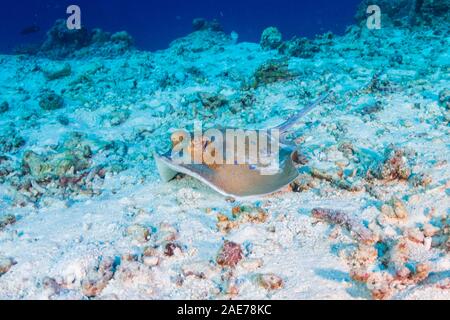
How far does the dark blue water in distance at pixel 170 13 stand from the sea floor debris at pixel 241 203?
180 ft

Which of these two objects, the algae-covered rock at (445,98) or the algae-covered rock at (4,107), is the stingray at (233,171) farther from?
the algae-covered rock at (4,107)

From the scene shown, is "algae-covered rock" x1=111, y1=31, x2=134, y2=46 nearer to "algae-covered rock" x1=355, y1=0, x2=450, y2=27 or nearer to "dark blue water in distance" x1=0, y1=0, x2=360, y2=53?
"algae-covered rock" x1=355, y1=0, x2=450, y2=27

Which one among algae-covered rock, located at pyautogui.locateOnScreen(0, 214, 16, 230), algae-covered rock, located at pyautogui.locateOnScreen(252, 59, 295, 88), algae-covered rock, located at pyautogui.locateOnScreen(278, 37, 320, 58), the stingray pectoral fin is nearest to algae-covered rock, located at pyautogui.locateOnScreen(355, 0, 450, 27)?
algae-covered rock, located at pyautogui.locateOnScreen(278, 37, 320, 58)

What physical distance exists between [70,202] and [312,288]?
276 centimetres

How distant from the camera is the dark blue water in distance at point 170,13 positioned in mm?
66438

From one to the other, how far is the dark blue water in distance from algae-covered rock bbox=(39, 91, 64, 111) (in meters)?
52.9

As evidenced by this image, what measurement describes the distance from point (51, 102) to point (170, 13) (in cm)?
8589

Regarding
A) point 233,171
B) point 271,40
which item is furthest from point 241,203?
point 271,40

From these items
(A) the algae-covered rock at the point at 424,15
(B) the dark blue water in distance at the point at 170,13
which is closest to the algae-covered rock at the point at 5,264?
(A) the algae-covered rock at the point at 424,15

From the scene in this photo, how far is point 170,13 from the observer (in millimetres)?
87000

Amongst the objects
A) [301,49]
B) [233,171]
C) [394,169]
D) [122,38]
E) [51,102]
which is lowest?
[51,102]

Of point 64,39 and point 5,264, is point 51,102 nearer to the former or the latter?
point 5,264

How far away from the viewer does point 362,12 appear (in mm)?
15664
